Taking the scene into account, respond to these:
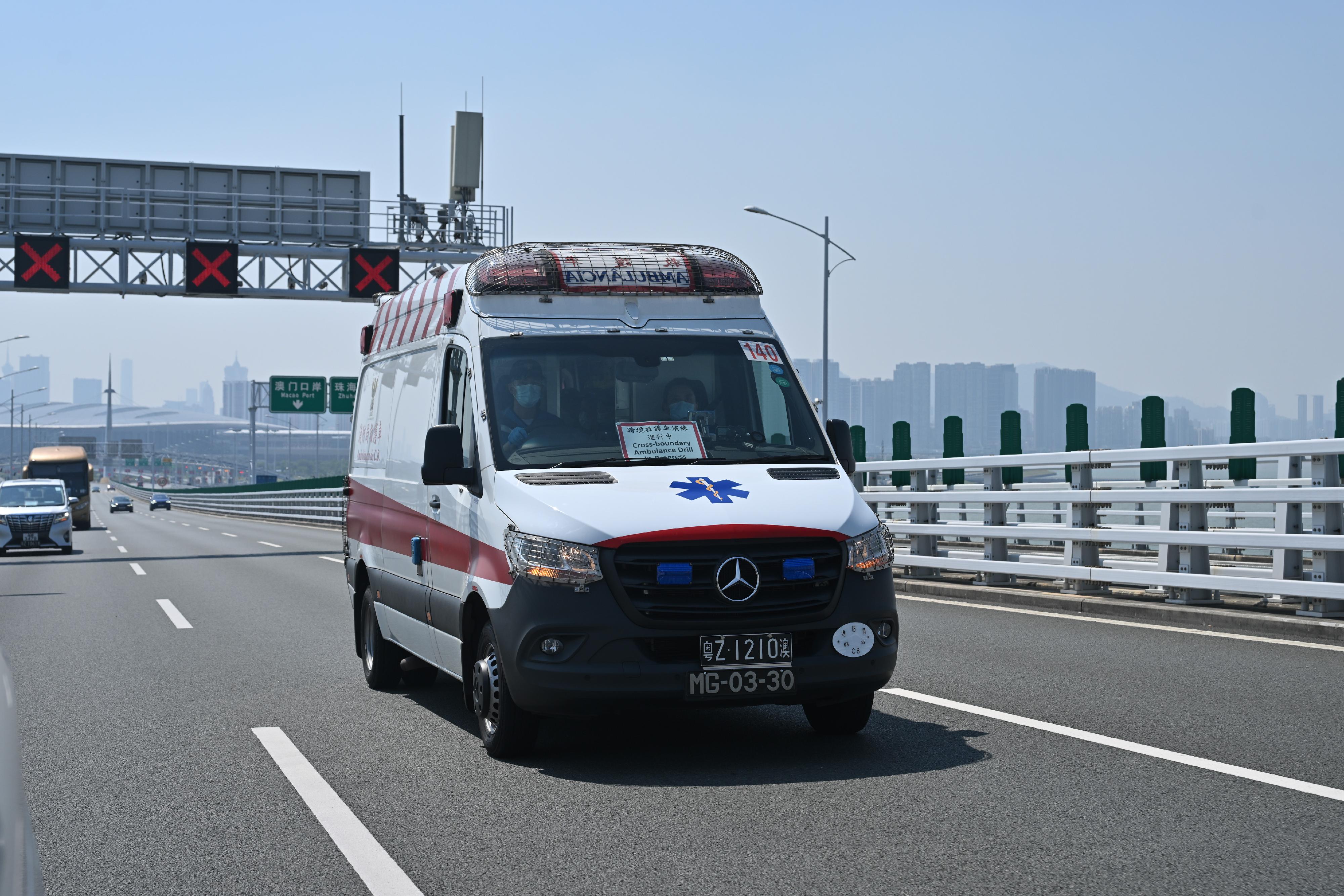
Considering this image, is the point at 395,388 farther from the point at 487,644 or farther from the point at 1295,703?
the point at 1295,703

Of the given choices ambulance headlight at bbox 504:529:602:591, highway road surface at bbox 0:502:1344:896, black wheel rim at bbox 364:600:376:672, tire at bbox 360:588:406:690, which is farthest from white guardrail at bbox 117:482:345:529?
ambulance headlight at bbox 504:529:602:591

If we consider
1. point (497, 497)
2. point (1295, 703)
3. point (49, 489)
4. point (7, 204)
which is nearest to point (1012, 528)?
point (1295, 703)

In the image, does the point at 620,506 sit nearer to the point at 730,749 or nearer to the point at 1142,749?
the point at 730,749

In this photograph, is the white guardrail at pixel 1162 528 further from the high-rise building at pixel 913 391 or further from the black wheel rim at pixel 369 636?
the high-rise building at pixel 913 391

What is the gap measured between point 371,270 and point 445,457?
24428mm

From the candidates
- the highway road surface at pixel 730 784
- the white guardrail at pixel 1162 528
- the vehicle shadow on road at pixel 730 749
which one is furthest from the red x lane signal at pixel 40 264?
the vehicle shadow on road at pixel 730 749

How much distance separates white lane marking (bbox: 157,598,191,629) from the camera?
12.9 meters

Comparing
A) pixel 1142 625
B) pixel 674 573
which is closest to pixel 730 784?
pixel 674 573

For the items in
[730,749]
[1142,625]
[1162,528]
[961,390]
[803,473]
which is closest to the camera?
[730,749]

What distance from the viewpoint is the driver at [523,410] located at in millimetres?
6598

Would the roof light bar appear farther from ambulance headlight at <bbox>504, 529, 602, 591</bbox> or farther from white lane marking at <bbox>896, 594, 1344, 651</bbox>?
white lane marking at <bbox>896, 594, 1344, 651</bbox>

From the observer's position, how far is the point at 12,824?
93.6 inches

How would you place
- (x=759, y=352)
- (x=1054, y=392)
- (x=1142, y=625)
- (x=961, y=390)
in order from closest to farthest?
(x=759, y=352), (x=1142, y=625), (x=1054, y=392), (x=961, y=390)

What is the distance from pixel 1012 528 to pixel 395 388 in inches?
255
